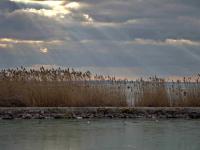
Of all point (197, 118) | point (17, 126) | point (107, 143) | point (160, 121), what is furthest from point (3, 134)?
point (197, 118)

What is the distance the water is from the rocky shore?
0.62m

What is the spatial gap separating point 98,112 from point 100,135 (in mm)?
3485

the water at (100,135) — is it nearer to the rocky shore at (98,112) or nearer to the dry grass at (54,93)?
the rocky shore at (98,112)

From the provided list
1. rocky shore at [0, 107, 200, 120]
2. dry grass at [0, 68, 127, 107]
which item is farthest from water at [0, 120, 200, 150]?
dry grass at [0, 68, 127, 107]

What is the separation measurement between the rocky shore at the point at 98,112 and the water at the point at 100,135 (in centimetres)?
62

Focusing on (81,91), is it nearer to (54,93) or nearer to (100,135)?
(54,93)

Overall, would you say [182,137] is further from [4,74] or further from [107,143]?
[4,74]

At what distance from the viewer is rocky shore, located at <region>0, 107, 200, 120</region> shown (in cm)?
1477

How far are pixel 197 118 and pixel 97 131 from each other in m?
3.75

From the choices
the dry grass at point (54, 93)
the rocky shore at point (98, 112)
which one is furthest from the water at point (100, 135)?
the dry grass at point (54, 93)

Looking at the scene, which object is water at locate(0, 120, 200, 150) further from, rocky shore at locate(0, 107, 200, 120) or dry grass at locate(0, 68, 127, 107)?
dry grass at locate(0, 68, 127, 107)

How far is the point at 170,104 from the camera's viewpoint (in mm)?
16422

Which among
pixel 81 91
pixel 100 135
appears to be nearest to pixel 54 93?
pixel 81 91

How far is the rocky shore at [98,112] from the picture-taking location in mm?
14773
